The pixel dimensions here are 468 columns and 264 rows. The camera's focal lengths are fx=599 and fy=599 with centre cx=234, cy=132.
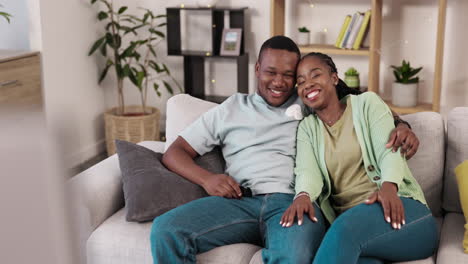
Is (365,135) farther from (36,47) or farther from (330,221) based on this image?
(36,47)

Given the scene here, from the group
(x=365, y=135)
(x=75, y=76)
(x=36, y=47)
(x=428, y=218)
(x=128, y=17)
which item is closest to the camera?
(x=428, y=218)

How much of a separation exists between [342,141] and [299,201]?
0.77 feet

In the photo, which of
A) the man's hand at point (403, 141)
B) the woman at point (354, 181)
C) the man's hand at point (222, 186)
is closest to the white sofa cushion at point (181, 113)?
the man's hand at point (222, 186)

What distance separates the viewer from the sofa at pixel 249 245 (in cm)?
170

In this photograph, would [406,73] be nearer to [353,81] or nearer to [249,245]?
[353,81]

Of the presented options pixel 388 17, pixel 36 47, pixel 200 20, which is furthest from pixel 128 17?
pixel 388 17

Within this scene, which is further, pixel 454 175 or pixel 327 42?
pixel 327 42

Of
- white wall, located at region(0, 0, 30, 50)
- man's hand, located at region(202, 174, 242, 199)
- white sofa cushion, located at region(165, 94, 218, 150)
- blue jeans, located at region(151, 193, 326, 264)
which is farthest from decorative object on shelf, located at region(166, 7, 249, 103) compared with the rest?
blue jeans, located at region(151, 193, 326, 264)

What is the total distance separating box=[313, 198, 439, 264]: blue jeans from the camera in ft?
4.96

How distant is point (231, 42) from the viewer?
3.82m

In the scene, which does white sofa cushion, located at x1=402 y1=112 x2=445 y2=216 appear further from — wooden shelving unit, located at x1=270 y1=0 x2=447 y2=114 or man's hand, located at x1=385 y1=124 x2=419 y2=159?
wooden shelving unit, located at x1=270 y1=0 x2=447 y2=114

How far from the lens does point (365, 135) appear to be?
1.76 m

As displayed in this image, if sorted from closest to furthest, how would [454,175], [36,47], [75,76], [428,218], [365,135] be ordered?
[428,218] < [365,135] < [454,175] < [36,47] < [75,76]

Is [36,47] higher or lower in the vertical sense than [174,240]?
higher
